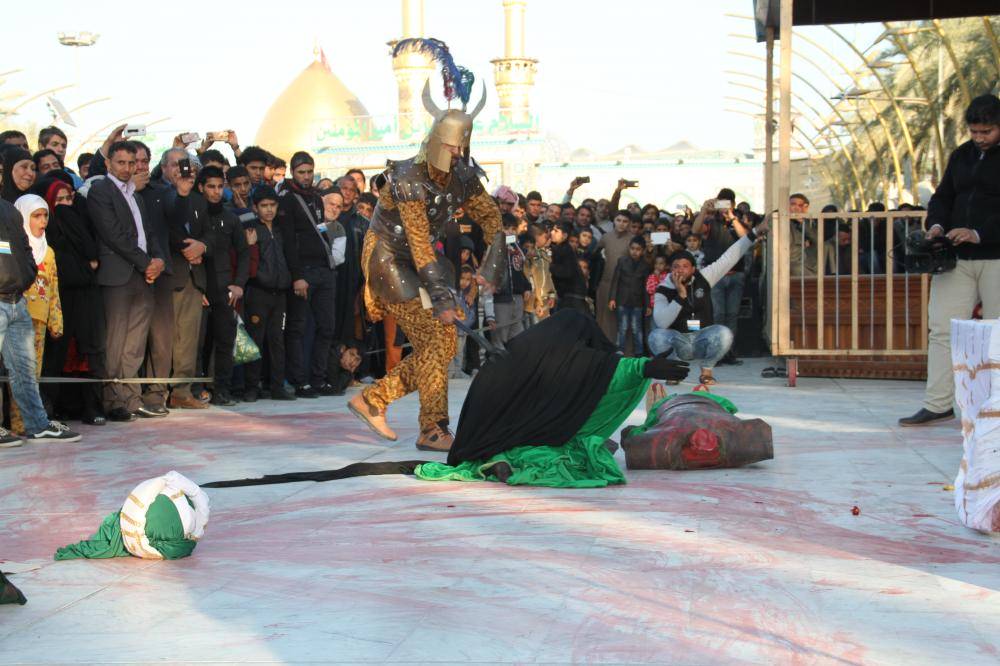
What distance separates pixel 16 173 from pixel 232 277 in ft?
7.81

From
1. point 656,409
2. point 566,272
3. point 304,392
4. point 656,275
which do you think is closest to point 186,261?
point 304,392

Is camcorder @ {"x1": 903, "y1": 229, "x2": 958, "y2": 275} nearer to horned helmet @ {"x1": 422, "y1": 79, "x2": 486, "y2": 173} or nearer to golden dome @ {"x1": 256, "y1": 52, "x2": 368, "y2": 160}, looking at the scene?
horned helmet @ {"x1": 422, "y1": 79, "x2": 486, "y2": 173}

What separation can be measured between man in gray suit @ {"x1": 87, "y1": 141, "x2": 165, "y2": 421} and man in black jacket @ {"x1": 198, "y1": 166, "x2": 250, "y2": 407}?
0.87 m

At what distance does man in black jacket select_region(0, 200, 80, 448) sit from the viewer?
308 inches

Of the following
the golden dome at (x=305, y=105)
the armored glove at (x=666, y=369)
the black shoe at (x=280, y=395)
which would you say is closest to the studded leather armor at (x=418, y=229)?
the armored glove at (x=666, y=369)

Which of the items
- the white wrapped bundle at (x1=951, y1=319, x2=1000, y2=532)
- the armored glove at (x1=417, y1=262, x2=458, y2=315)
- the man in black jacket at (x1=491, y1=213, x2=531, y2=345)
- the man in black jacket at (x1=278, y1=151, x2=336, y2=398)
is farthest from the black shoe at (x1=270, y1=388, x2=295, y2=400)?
the white wrapped bundle at (x1=951, y1=319, x2=1000, y2=532)

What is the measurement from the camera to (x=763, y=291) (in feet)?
52.6

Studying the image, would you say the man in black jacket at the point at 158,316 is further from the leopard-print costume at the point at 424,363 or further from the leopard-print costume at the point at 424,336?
the leopard-print costume at the point at 424,363

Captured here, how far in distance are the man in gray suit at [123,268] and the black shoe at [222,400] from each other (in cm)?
104

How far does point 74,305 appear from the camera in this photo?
9.31 metres

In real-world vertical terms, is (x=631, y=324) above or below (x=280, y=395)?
above

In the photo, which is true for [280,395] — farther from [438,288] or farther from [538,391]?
[538,391]

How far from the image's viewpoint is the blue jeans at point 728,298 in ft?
49.0

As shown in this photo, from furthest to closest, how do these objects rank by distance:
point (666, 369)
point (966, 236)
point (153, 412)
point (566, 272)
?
1. point (566, 272)
2. point (153, 412)
3. point (966, 236)
4. point (666, 369)
